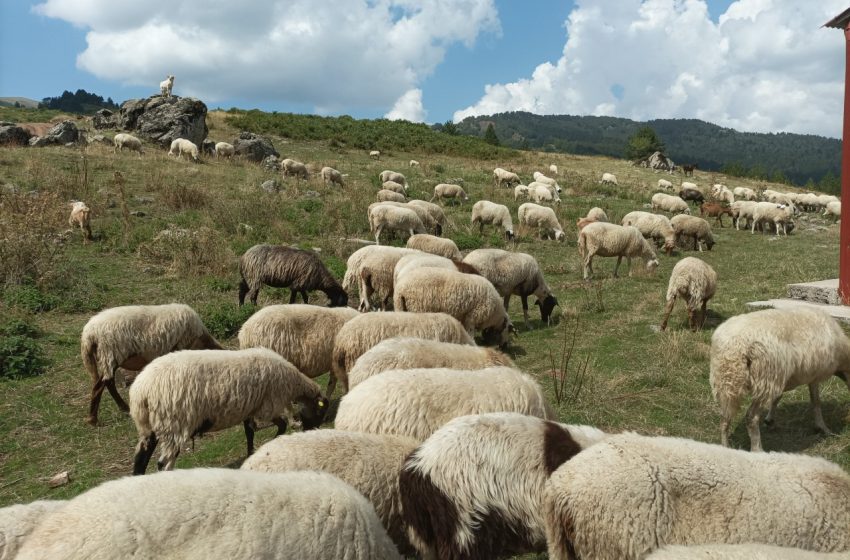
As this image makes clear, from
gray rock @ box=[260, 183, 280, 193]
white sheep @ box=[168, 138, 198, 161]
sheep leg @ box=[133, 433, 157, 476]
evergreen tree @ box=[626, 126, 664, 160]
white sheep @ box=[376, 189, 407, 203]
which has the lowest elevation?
sheep leg @ box=[133, 433, 157, 476]

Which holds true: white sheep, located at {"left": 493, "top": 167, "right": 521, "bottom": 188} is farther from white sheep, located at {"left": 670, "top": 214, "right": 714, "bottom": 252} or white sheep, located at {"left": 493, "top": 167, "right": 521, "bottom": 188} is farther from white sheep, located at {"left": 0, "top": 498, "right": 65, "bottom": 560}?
white sheep, located at {"left": 0, "top": 498, "right": 65, "bottom": 560}

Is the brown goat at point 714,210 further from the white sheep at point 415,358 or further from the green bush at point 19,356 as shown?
the green bush at point 19,356

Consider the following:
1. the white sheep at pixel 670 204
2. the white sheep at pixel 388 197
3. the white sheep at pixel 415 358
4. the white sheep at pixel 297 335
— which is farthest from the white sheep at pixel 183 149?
the white sheep at pixel 415 358

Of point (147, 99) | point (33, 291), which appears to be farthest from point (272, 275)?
point (147, 99)

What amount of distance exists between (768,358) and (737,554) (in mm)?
3852

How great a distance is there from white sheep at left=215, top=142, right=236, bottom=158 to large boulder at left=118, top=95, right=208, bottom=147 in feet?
4.88

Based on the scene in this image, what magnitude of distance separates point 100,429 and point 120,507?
5.07m

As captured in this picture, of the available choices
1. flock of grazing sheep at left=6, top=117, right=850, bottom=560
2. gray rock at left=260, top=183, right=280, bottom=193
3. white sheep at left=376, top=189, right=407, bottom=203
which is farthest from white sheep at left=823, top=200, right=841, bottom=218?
flock of grazing sheep at left=6, top=117, right=850, bottom=560

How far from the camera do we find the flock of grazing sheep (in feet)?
8.65

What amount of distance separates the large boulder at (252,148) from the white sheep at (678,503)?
27.5 m

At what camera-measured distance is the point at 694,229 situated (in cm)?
1950

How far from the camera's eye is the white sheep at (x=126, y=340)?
6855 millimetres

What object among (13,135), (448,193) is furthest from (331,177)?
(13,135)

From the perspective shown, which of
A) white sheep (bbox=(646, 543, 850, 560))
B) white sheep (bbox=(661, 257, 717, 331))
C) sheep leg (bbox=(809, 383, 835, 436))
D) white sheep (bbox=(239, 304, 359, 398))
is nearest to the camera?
white sheep (bbox=(646, 543, 850, 560))
